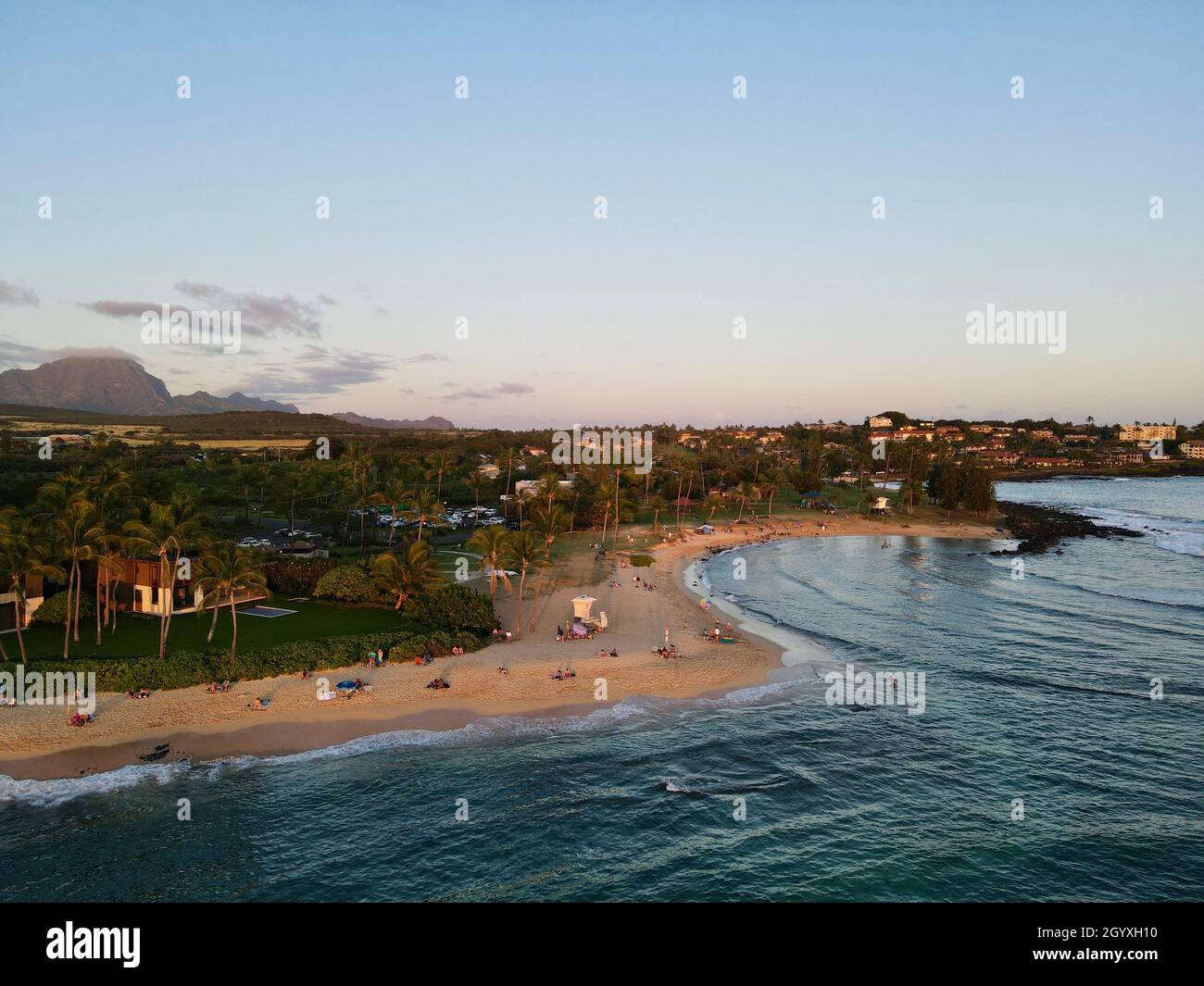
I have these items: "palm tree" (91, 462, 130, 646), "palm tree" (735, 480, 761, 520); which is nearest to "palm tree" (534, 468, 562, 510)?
"palm tree" (735, 480, 761, 520)

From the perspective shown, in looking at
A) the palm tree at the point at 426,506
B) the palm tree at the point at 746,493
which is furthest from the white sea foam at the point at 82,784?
the palm tree at the point at 746,493

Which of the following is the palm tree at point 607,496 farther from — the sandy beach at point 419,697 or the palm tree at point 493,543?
the palm tree at point 493,543

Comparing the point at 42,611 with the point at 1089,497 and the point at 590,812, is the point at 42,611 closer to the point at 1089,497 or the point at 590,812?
the point at 590,812

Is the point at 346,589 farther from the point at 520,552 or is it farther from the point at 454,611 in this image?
the point at 520,552

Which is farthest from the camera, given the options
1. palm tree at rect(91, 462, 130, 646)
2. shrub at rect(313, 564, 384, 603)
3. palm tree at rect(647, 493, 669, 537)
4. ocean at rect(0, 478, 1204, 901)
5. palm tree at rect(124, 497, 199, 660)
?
palm tree at rect(647, 493, 669, 537)

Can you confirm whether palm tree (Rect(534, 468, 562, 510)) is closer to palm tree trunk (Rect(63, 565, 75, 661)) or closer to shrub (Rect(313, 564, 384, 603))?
shrub (Rect(313, 564, 384, 603))
